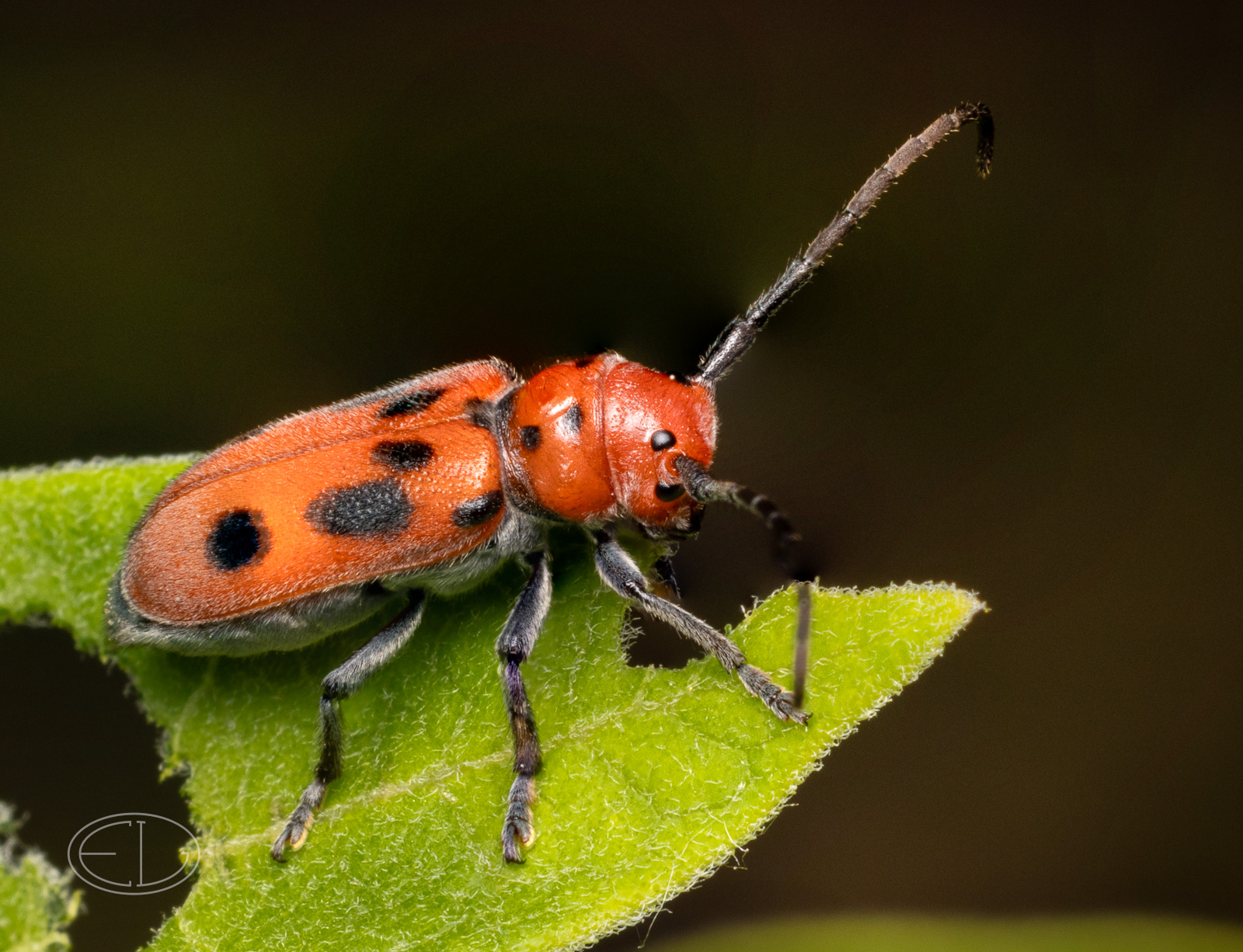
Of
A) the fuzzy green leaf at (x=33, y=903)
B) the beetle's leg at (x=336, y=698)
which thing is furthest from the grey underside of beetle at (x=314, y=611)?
the fuzzy green leaf at (x=33, y=903)

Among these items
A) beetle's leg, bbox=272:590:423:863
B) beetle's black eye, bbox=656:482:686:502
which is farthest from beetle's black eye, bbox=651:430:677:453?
beetle's leg, bbox=272:590:423:863

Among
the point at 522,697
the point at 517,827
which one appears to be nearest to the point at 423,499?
the point at 522,697

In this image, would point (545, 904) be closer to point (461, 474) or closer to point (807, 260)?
point (461, 474)

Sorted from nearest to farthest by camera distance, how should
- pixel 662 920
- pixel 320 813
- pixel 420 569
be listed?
1. pixel 320 813
2. pixel 420 569
3. pixel 662 920

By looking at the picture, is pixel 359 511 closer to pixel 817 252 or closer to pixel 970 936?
pixel 817 252

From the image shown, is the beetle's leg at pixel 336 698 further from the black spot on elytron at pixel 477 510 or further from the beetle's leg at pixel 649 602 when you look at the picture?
the beetle's leg at pixel 649 602

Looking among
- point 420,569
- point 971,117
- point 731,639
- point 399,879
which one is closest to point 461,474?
point 420,569
